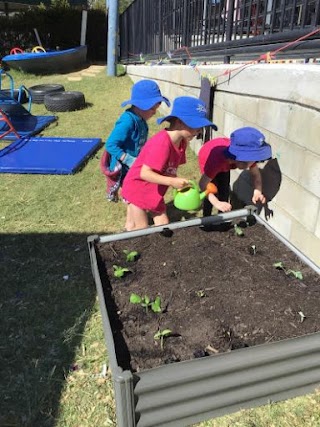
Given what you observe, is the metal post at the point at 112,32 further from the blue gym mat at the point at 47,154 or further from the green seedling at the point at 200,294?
the green seedling at the point at 200,294

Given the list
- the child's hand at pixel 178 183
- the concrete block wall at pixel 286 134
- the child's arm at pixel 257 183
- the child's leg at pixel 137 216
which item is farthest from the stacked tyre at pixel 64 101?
the child's hand at pixel 178 183

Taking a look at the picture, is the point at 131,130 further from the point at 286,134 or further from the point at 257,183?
the point at 286,134

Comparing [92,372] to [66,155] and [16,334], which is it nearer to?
[16,334]

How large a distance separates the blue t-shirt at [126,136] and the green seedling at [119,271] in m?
1.35

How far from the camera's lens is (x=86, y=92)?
426 inches

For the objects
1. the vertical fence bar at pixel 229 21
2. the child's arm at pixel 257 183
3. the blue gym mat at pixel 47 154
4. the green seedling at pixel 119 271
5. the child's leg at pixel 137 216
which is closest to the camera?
the green seedling at pixel 119 271

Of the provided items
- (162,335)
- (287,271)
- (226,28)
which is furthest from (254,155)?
(226,28)

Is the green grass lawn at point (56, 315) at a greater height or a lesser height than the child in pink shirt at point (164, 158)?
lesser

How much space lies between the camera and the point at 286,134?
2.98 m

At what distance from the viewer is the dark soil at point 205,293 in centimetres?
206

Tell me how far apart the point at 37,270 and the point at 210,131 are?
2840 millimetres

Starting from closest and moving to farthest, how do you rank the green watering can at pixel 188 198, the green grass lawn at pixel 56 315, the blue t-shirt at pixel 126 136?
the green grass lawn at pixel 56 315
the green watering can at pixel 188 198
the blue t-shirt at pixel 126 136

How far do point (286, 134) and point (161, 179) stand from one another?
1.00m

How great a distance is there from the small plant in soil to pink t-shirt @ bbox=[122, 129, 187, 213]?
0.92m
